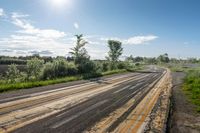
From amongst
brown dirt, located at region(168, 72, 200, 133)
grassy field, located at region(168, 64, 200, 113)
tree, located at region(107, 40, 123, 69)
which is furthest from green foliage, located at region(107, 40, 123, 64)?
brown dirt, located at region(168, 72, 200, 133)

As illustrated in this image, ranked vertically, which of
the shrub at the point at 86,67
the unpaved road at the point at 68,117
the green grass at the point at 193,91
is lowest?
the green grass at the point at 193,91

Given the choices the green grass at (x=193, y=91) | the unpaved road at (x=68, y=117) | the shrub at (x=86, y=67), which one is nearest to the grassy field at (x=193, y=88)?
the green grass at (x=193, y=91)

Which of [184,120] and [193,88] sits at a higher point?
[184,120]

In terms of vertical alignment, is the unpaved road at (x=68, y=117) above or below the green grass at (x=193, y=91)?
above

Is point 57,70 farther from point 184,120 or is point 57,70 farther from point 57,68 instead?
point 184,120

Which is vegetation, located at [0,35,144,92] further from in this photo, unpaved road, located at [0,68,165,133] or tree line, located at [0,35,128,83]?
unpaved road, located at [0,68,165,133]

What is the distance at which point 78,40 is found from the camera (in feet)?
139

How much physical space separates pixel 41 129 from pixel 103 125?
1961 mm

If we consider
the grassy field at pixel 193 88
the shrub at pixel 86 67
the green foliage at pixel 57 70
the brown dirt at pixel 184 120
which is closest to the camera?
the brown dirt at pixel 184 120

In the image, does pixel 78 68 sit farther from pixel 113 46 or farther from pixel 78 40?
pixel 113 46

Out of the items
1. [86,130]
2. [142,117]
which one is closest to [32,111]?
[86,130]

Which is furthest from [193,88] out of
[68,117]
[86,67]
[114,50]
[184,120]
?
[114,50]

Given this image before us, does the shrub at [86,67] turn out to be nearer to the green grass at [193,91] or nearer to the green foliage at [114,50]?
the green grass at [193,91]

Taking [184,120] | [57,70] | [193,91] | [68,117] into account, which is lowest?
[193,91]
